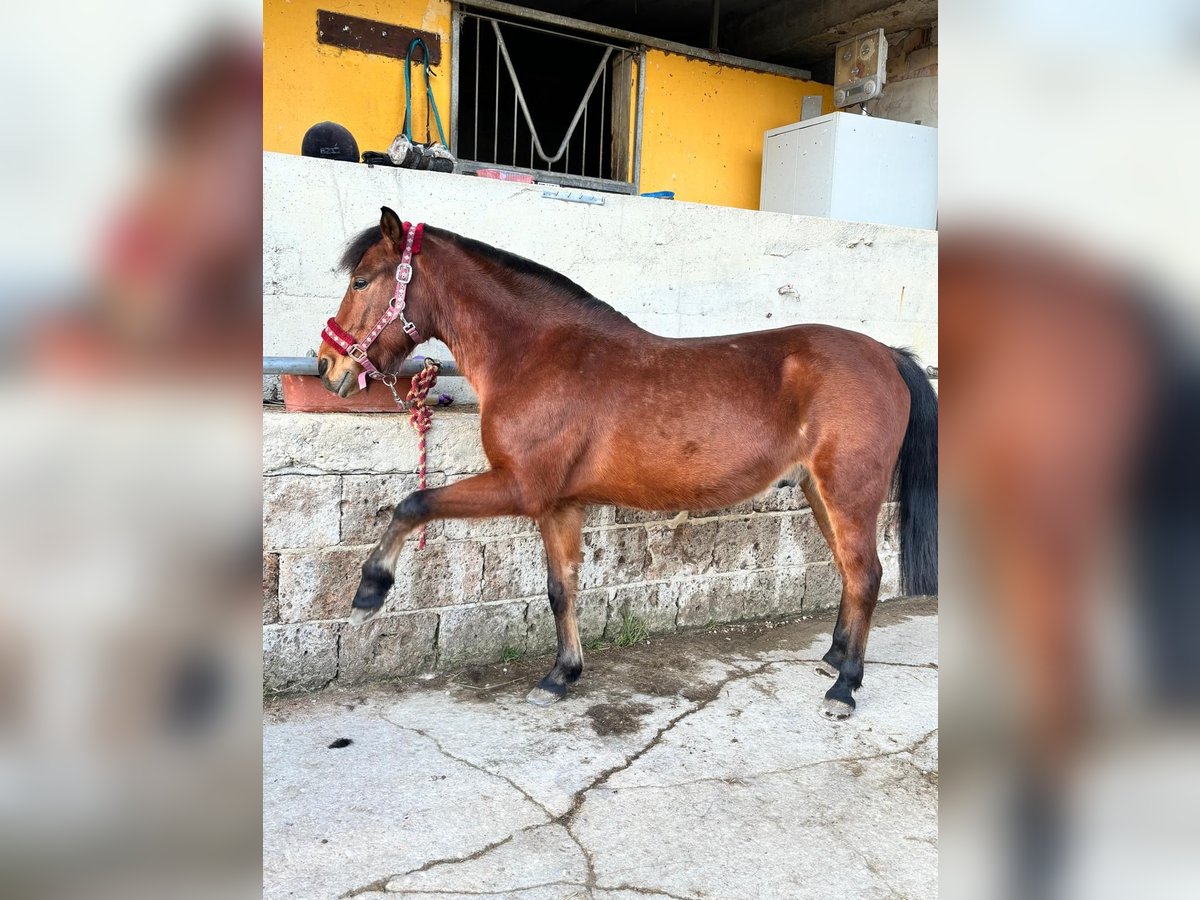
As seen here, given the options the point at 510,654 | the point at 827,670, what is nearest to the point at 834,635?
the point at 827,670

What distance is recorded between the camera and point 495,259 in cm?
321

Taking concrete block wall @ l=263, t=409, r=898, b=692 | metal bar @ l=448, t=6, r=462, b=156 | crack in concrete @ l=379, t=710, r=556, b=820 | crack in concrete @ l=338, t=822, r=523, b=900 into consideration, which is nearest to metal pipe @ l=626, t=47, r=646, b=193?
metal bar @ l=448, t=6, r=462, b=156

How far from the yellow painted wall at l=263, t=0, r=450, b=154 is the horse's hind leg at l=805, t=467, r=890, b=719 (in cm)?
415

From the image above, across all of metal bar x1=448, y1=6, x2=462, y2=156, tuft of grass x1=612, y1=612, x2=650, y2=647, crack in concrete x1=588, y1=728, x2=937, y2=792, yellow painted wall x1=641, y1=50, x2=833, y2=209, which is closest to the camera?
crack in concrete x1=588, y1=728, x2=937, y2=792

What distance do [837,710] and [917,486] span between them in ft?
3.19

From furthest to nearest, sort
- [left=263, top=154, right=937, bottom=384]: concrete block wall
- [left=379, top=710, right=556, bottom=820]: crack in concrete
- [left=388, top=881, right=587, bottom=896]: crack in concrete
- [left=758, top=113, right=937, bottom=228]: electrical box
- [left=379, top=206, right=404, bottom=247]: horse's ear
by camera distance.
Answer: [left=758, top=113, right=937, bottom=228]: electrical box
[left=263, top=154, right=937, bottom=384]: concrete block wall
[left=379, top=206, right=404, bottom=247]: horse's ear
[left=379, top=710, right=556, bottom=820]: crack in concrete
[left=388, top=881, right=587, bottom=896]: crack in concrete

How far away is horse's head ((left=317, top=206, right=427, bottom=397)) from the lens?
3018 mm

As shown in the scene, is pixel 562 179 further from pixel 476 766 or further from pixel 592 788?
pixel 592 788

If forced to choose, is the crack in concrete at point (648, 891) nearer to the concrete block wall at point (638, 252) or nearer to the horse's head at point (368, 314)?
the horse's head at point (368, 314)

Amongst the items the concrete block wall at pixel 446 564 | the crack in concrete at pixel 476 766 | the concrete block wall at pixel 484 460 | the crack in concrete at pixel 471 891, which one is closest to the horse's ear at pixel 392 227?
the concrete block wall at pixel 484 460
